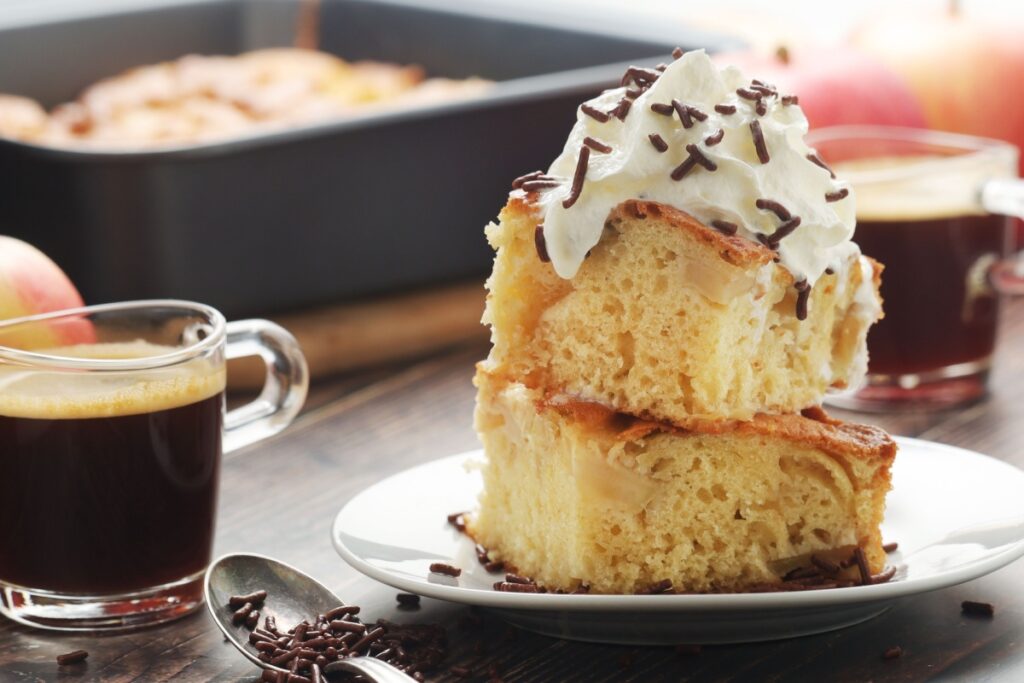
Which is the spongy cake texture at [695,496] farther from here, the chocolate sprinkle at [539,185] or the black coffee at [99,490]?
the black coffee at [99,490]

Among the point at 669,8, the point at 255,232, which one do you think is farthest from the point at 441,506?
the point at 669,8

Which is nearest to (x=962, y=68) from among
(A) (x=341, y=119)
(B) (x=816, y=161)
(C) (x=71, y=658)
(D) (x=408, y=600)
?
(A) (x=341, y=119)

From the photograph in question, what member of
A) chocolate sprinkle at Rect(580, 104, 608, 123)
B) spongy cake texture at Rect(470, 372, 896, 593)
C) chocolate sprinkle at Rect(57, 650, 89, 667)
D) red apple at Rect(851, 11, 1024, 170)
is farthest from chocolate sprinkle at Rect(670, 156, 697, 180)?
red apple at Rect(851, 11, 1024, 170)

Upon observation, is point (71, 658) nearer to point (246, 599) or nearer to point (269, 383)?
point (246, 599)

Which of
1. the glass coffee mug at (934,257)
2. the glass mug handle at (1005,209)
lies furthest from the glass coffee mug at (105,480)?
the glass mug handle at (1005,209)

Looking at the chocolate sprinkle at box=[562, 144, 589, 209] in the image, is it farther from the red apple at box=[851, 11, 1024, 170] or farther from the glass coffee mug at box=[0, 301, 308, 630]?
the red apple at box=[851, 11, 1024, 170]
